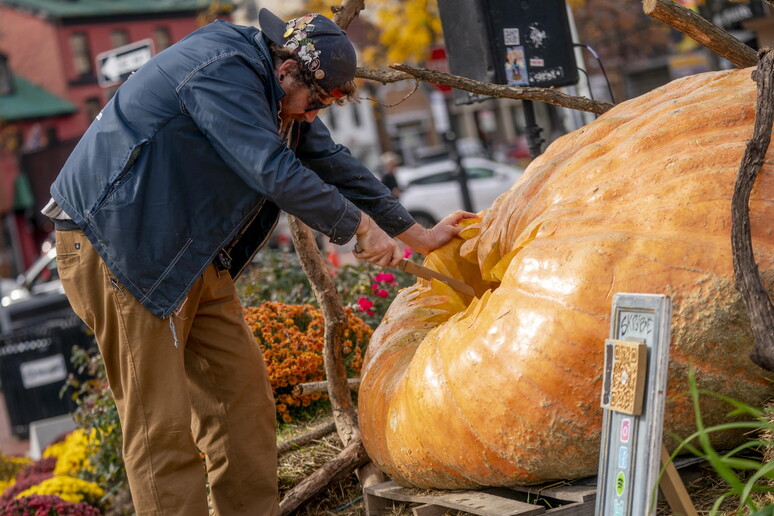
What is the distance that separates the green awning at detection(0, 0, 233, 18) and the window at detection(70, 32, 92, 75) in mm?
1011

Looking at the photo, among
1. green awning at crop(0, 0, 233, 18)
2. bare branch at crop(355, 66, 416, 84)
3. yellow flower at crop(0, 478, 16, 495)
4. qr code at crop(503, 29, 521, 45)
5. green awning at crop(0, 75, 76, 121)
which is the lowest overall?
yellow flower at crop(0, 478, 16, 495)

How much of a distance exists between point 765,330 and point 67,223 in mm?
2227

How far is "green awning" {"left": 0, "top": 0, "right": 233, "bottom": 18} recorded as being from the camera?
4028 centimetres

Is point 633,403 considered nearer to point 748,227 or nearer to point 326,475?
point 748,227

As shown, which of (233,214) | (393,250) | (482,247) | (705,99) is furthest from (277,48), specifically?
(705,99)

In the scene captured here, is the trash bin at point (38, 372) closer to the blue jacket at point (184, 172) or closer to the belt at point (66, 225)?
the belt at point (66, 225)

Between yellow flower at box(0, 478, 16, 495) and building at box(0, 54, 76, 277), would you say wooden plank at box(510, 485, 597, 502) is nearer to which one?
yellow flower at box(0, 478, 16, 495)

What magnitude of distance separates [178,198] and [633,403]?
5.57 ft

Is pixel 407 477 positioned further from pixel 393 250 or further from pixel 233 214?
pixel 233 214

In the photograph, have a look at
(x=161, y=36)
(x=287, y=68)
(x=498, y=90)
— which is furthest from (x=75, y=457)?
Answer: (x=161, y=36)

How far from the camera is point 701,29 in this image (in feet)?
11.8

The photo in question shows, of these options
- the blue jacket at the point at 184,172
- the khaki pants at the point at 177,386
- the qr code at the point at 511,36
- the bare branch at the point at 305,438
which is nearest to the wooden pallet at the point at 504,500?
the khaki pants at the point at 177,386

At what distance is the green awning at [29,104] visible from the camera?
124 ft

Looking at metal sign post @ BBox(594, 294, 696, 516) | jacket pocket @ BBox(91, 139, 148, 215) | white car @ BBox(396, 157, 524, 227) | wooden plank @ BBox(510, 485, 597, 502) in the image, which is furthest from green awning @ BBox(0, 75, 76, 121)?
metal sign post @ BBox(594, 294, 696, 516)
